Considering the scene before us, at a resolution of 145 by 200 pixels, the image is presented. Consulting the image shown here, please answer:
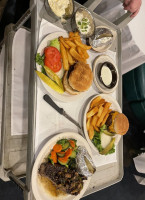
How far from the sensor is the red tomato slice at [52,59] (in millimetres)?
1271

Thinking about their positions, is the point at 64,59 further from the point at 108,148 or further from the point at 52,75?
the point at 108,148

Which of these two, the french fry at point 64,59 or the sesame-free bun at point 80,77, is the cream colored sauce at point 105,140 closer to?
the sesame-free bun at point 80,77

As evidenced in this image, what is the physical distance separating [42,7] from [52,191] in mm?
1254

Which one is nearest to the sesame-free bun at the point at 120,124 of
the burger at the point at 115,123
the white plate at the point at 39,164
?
the burger at the point at 115,123

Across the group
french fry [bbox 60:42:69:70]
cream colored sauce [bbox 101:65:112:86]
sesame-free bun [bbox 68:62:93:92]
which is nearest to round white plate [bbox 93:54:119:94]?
cream colored sauce [bbox 101:65:112:86]

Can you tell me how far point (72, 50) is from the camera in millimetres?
1410

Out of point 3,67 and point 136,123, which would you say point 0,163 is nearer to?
point 3,67

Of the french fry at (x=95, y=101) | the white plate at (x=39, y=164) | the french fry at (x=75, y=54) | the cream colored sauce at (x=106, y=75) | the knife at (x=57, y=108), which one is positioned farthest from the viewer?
the cream colored sauce at (x=106, y=75)

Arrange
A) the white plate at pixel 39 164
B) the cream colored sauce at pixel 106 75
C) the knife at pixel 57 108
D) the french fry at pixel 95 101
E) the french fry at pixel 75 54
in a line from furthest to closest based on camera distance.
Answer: the cream colored sauce at pixel 106 75 < the french fry at pixel 95 101 < the french fry at pixel 75 54 < the knife at pixel 57 108 < the white plate at pixel 39 164

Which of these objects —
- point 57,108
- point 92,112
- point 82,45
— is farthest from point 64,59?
point 92,112

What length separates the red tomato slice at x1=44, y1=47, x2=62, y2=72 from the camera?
127cm

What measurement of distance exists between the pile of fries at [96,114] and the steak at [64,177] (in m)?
0.30

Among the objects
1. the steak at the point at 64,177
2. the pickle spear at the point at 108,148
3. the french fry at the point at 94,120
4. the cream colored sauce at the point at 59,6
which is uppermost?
the cream colored sauce at the point at 59,6

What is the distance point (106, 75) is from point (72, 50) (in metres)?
0.41
